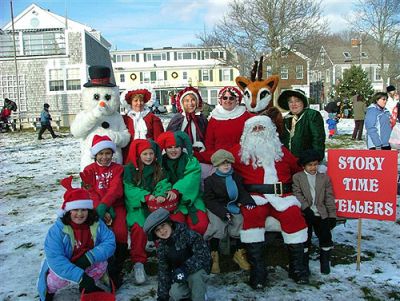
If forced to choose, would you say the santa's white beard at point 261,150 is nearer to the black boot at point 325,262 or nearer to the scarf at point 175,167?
the scarf at point 175,167

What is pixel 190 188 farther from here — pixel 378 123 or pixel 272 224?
pixel 378 123

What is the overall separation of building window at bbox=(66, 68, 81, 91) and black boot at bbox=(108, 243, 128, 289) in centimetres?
2193

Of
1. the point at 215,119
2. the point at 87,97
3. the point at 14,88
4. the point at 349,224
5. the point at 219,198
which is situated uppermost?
the point at 14,88

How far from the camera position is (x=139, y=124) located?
16.5 ft

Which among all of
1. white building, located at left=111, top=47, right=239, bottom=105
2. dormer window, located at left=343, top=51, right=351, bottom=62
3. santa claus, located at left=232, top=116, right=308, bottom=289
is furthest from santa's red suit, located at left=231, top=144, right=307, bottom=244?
dormer window, located at left=343, top=51, right=351, bottom=62

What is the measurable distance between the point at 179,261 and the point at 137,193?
91 cm

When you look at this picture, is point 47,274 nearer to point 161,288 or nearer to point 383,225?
point 161,288

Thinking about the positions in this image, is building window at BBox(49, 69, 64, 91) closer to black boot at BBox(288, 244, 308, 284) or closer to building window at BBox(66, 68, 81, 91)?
building window at BBox(66, 68, 81, 91)

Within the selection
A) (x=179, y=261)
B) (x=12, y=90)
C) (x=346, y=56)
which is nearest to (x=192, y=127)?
(x=179, y=261)

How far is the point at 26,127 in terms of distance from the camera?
79.4 feet

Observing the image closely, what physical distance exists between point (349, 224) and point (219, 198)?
90.2 inches

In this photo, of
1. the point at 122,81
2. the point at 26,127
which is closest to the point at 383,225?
the point at 26,127

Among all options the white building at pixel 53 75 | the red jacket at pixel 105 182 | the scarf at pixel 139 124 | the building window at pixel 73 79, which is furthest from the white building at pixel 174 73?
the red jacket at pixel 105 182

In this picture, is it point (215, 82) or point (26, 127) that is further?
point (215, 82)
